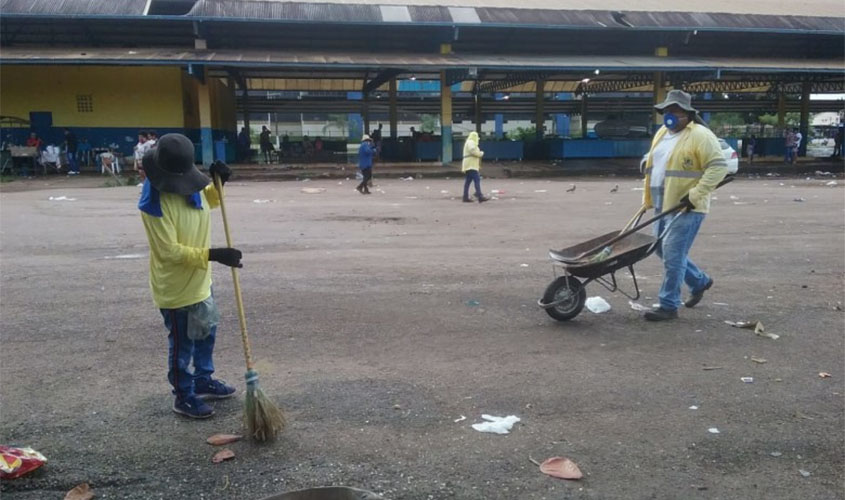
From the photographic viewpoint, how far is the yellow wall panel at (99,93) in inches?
973

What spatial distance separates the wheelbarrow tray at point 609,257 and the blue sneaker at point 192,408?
3.12 meters

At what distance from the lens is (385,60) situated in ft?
77.5

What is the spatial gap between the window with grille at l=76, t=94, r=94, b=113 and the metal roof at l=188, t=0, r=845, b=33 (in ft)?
17.9

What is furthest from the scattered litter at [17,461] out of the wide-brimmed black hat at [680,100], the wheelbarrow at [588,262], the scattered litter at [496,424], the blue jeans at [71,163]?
the blue jeans at [71,163]

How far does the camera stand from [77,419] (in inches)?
155

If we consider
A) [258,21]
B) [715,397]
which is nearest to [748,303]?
[715,397]

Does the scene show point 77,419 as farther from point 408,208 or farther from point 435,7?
point 435,7

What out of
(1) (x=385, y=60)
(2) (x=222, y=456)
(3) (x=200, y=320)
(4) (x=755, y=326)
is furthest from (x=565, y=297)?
(1) (x=385, y=60)

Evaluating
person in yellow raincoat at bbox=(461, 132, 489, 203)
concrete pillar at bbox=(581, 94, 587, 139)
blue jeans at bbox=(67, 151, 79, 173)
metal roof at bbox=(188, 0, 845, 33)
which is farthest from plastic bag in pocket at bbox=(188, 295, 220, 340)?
concrete pillar at bbox=(581, 94, 587, 139)

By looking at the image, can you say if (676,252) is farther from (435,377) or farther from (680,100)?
(435,377)

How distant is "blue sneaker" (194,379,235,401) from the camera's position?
419 cm

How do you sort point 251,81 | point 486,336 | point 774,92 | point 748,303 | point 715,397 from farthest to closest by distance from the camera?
point 774,92, point 251,81, point 748,303, point 486,336, point 715,397

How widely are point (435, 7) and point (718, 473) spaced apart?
24504 millimetres

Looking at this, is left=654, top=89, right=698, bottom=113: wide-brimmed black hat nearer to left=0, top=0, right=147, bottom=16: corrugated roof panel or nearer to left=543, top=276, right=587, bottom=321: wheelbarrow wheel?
left=543, top=276, right=587, bottom=321: wheelbarrow wheel
